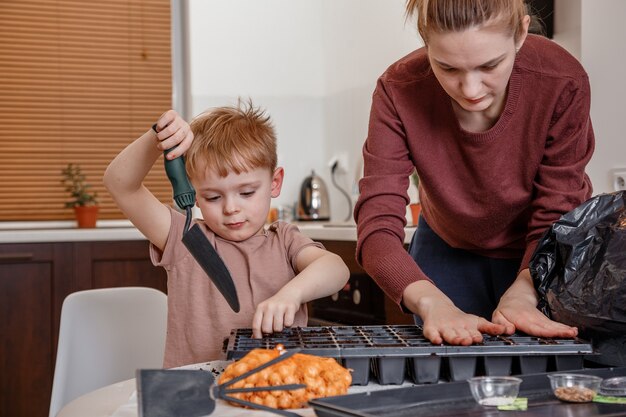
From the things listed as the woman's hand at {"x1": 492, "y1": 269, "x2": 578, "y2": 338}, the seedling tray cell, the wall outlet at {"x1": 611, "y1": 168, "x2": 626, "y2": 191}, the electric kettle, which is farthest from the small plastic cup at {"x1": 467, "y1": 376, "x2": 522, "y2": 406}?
the electric kettle

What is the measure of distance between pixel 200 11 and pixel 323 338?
2.71 metres

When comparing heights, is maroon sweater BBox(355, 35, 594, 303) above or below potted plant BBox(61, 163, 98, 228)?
above

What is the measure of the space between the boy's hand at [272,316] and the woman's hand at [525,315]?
0.29m

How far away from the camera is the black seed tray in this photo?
92cm

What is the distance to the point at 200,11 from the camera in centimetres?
346

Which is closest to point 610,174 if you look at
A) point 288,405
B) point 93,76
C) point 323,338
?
point 323,338

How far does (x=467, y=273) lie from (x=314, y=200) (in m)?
1.92

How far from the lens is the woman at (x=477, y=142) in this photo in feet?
3.96

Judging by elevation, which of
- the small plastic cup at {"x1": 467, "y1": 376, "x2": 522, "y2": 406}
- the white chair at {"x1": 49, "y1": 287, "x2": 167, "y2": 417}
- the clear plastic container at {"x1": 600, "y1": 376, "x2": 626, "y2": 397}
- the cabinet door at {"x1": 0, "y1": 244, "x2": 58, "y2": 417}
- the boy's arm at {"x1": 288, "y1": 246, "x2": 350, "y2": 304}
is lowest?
the cabinet door at {"x1": 0, "y1": 244, "x2": 58, "y2": 417}

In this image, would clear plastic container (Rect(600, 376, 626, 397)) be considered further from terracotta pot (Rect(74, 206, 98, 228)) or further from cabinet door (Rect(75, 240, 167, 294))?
terracotta pot (Rect(74, 206, 98, 228))

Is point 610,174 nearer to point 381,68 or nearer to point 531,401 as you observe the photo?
point 531,401

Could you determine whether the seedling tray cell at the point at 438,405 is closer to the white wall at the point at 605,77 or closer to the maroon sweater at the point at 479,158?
the maroon sweater at the point at 479,158

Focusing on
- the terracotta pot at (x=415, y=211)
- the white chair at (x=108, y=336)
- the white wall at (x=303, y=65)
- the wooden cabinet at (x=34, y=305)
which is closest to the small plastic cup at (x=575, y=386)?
the white chair at (x=108, y=336)

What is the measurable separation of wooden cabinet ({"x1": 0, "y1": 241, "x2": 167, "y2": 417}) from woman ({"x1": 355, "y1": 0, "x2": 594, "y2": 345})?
199 centimetres
